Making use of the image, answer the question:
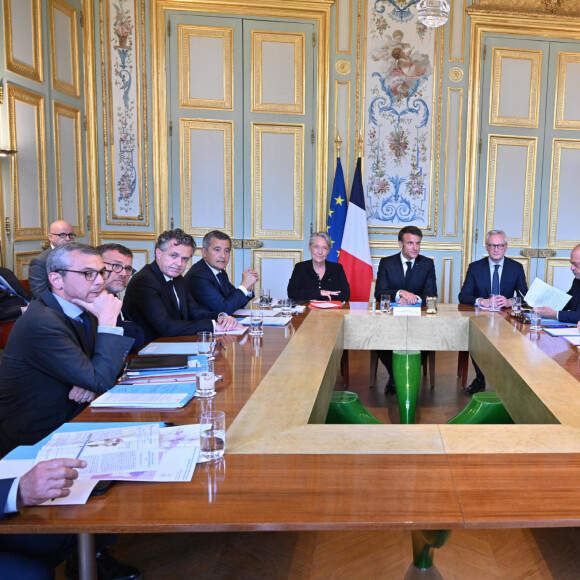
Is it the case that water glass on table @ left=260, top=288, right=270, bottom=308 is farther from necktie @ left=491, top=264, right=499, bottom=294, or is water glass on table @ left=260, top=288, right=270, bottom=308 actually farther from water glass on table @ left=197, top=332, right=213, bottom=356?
necktie @ left=491, top=264, right=499, bottom=294

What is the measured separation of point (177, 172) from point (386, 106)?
224 centimetres

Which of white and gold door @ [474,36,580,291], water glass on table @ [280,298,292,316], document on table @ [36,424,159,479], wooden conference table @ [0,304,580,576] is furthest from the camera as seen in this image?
white and gold door @ [474,36,580,291]

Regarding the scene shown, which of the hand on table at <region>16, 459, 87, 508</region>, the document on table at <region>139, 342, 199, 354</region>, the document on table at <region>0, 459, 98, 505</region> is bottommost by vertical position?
the document on table at <region>139, 342, 199, 354</region>

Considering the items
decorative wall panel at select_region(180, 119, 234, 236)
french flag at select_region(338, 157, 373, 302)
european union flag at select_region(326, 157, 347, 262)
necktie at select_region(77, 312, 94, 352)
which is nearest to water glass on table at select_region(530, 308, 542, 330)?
necktie at select_region(77, 312, 94, 352)

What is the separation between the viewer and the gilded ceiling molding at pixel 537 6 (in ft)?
18.5

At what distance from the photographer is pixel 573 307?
3.55 meters

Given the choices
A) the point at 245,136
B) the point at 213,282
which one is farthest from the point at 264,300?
the point at 245,136

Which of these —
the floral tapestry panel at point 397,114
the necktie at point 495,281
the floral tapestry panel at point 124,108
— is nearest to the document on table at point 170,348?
the necktie at point 495,281

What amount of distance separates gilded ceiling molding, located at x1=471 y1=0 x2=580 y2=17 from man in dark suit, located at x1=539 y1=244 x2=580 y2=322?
11.0 ft

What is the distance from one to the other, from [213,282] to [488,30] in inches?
163

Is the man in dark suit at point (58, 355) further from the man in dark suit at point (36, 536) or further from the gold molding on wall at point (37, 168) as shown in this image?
the gold molding on wall at point (37, 168)

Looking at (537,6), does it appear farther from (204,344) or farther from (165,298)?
(204,344)

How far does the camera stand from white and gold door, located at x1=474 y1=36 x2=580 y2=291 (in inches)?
227

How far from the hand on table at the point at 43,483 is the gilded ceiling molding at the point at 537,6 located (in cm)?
606
